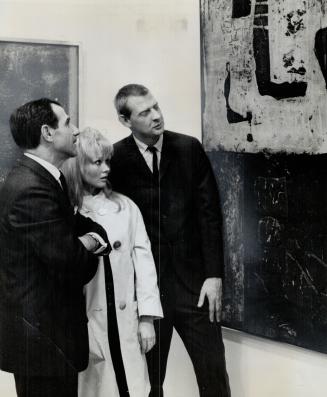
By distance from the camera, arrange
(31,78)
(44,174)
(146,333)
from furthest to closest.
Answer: (146,333), (31,78), (44,174)

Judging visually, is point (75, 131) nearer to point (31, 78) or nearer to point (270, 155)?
point (31, 78)

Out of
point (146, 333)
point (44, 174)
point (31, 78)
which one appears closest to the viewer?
point (44, 174)

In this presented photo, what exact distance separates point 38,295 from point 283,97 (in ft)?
2.93

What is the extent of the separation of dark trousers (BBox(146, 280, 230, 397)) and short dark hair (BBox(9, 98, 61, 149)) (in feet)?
2.05

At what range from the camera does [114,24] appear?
1.81 metres

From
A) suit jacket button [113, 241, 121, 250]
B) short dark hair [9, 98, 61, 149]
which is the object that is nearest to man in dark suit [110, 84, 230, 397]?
suit jacket button [113, 241, 121, 250]

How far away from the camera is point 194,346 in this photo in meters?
1.88

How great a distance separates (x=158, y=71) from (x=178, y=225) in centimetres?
48

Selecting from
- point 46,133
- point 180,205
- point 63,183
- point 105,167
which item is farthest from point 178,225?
point 46,133

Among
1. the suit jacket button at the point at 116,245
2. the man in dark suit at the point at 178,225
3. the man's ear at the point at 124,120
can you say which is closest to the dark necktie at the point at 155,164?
the man in dark suit at the point at 178,225

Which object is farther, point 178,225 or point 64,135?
point 178,225

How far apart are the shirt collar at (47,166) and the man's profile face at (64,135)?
54mm

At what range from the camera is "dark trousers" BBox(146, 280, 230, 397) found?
6.12ft

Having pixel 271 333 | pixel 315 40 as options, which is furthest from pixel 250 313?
pixel 315 40
